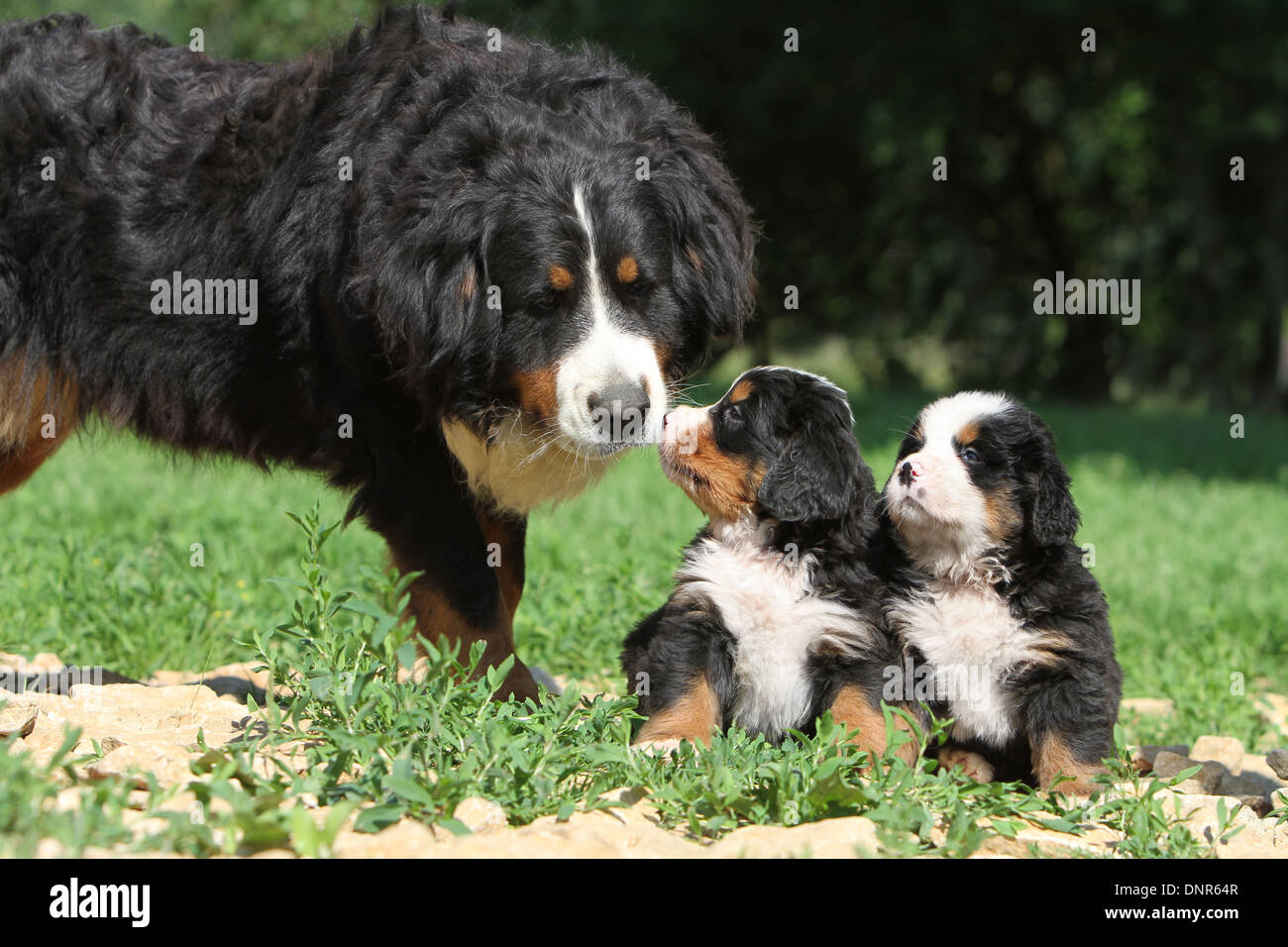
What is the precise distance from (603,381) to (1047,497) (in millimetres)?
1327

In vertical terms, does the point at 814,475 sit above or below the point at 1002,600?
above

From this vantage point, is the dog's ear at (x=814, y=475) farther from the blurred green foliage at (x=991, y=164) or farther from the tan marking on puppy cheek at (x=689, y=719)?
the blurred green foliage at (x=991, y=164)

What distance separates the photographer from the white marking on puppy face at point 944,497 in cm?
373

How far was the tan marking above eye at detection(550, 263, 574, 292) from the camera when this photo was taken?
13.0 ft

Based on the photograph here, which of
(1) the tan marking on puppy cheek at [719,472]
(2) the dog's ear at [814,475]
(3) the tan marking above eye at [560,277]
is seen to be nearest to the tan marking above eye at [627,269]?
(3) the tan marking above eye at [560,277]

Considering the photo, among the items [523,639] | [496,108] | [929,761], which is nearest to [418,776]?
[929,761]

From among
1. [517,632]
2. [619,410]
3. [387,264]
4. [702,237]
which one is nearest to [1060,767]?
[619,410]

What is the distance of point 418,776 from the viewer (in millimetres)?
3055

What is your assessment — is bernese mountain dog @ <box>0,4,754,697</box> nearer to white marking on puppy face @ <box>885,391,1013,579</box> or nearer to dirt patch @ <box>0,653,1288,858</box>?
white marking on puppy face @ <box>885,391,1013,579</box>

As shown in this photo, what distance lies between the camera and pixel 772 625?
12.7 feet

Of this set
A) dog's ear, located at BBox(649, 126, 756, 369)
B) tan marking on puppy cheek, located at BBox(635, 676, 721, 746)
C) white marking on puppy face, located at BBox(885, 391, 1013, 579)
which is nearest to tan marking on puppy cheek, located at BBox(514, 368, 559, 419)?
dog's ear, located at BBox(649, 126, 756, 369)

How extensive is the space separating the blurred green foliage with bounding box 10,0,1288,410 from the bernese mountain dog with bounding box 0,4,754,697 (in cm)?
1240

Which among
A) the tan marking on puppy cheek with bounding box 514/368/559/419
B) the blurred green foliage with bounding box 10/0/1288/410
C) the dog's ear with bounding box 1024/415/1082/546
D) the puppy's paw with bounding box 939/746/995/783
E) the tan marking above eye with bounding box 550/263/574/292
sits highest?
the blurred green foliage with bounding box 10/0/1288/410

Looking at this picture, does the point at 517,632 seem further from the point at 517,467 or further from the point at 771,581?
the point at 771,581
